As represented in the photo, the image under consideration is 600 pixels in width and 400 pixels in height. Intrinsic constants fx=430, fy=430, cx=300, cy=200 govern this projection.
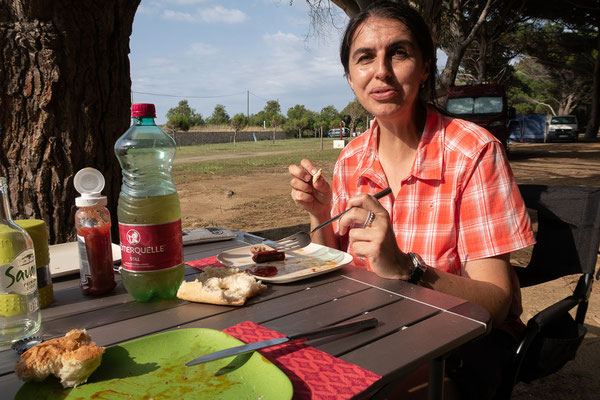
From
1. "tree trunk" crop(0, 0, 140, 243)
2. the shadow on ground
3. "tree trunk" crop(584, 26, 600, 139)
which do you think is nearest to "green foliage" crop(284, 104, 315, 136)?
"tree trunk" crop(584, 26, 600, 139)

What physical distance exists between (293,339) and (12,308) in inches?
28.4

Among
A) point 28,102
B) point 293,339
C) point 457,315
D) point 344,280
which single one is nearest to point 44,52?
point 28,102

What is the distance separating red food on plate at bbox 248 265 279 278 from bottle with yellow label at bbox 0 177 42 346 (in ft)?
2.24

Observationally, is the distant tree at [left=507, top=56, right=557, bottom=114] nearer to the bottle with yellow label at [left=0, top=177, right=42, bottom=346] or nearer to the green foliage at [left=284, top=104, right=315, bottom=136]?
the green foliage at [left=284, top=104, right=315, bottom=136]

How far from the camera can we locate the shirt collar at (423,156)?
185 centimetres

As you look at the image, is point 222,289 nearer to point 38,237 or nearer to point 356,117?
point 38,237

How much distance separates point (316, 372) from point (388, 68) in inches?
55.2

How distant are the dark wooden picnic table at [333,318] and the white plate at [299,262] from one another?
0.03m

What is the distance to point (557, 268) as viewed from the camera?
2008 millimetres

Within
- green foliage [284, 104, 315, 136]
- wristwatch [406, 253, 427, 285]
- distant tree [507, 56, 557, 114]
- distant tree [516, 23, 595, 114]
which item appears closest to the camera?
wristwatch [406, 253, 427, 285]

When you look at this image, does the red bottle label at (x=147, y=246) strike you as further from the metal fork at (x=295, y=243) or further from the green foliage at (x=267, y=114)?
the green foliage at (x=267, y=114)

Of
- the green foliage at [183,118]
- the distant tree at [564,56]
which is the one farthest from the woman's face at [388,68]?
the green foliage at [183,118]

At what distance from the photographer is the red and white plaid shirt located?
1.64 meters

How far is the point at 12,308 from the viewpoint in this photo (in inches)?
43.1
